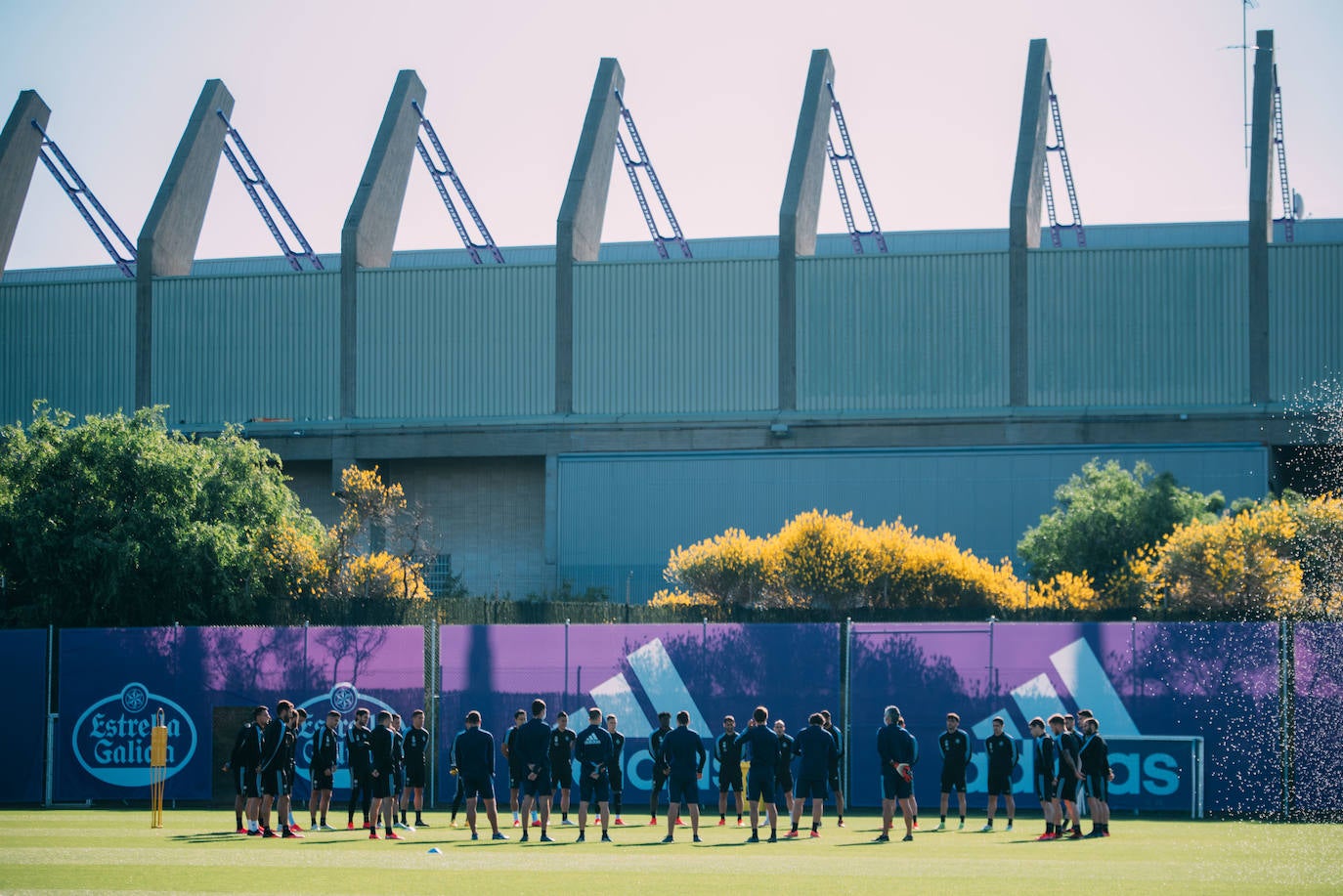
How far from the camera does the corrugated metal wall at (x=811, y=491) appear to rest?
4381 cm

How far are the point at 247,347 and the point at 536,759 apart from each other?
33431 millimetres

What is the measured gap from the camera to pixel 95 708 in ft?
87.2

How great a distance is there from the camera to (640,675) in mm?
25688

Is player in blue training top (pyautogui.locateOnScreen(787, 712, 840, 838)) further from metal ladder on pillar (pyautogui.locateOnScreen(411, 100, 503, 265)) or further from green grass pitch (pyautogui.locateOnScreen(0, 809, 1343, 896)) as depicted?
metal ladder on pillar (pyautogui.locateOnScreen(411, 100, 503, 265))

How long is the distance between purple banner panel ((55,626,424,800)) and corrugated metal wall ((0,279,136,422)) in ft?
83.0

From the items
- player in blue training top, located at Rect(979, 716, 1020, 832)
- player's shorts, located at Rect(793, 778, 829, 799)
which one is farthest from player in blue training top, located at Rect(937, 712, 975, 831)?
player's shorts, located at Rect(793, 778, 829, 799)

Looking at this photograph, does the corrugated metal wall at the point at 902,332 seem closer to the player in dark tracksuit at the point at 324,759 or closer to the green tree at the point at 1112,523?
the green tree at the point at 1112,523

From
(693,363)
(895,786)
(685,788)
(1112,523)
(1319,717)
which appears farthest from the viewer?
(693,363)

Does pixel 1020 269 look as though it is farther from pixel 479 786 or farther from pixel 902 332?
pixel 479 786

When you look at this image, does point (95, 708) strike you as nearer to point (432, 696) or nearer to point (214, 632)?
point (214, 632)

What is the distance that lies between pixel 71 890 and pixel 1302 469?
38975 millimetres

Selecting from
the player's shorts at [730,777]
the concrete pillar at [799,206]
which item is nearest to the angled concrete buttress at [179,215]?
the concrete pillar at [799,206]

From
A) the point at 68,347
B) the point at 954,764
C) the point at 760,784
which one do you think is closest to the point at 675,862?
the point at 760,784

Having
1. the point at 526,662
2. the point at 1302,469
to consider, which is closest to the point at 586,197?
the point at 1302,469
